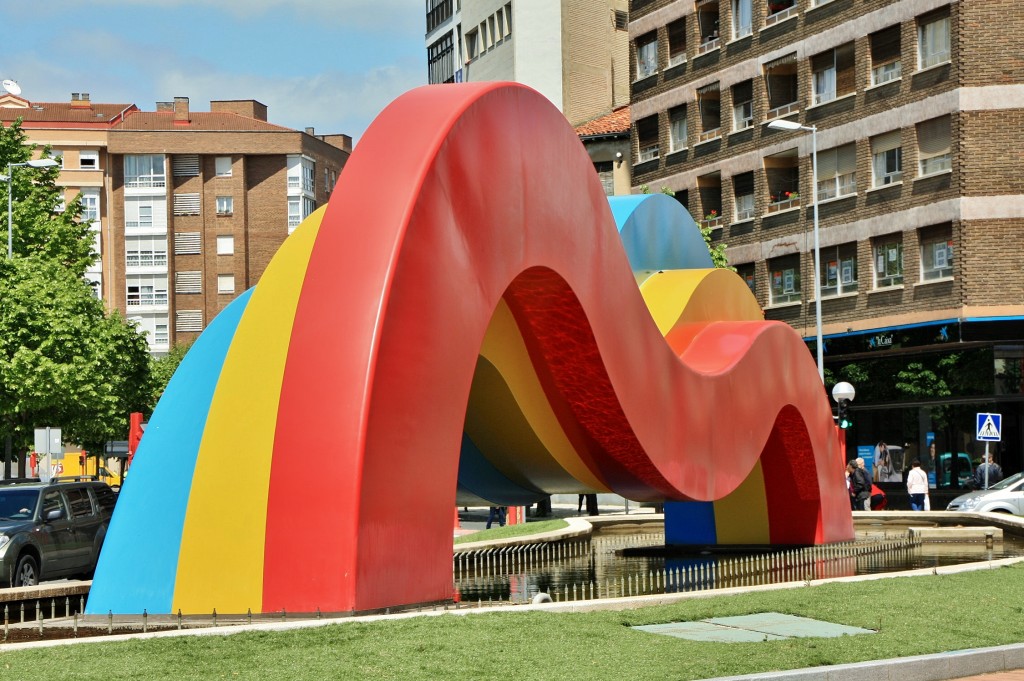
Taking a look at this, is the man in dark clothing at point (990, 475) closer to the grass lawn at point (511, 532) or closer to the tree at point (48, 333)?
the grass lawn at point (511, 532)

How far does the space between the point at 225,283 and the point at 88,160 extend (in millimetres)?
11437

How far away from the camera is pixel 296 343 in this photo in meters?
10.2

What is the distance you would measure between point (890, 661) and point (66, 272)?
37266mm

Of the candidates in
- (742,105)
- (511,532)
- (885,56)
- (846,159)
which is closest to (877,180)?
(846,159)

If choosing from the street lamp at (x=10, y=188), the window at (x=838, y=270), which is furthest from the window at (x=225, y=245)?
the window at (x=838, y=270)

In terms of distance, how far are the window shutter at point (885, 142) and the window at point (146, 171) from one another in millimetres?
62060

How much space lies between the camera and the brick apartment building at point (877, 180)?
39594mm

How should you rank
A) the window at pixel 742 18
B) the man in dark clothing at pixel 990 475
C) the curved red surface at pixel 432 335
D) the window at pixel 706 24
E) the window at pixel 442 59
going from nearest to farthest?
the curved red surface at pixel 432 335 → the man in dark clothing at pixel 990 475 → the window at pixel 742 18 → the window at pixel 706 24 → the window at pixel 442 59

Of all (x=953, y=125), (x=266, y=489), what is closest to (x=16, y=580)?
Result: (x=266, y=489)

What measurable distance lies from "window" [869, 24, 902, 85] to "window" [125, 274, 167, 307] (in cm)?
6174

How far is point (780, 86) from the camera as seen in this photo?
4834 cm

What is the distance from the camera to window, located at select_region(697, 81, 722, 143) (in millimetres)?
51406

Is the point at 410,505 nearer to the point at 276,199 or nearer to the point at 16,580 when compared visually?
the point at 16,580

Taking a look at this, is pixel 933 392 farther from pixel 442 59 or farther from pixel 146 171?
pixel 146 171
